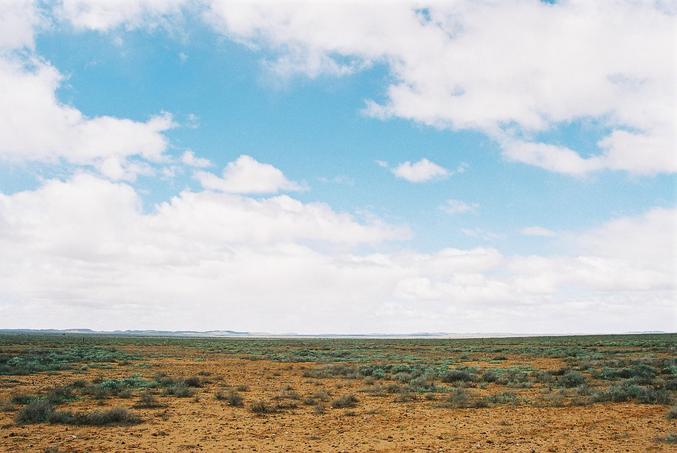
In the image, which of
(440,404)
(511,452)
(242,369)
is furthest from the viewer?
(242,369)

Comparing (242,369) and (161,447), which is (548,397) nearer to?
(161,447)

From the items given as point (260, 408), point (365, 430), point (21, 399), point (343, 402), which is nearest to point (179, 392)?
point (260, 408)

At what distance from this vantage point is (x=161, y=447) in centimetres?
1158

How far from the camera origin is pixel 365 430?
13289 millimetres

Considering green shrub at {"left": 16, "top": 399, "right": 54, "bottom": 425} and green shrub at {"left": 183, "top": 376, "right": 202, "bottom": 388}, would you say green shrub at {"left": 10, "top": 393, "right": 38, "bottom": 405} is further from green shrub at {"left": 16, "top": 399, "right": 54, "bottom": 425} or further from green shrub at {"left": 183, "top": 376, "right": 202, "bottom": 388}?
green shrub at {"left": 183, "top": 376, "right": 202, "bottom": 388}

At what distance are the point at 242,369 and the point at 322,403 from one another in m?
16.2

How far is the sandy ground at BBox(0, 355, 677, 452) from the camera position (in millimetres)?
11500

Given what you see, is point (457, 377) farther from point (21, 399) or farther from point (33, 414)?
point (21, 399)

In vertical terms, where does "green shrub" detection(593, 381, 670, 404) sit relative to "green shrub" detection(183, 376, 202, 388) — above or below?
above

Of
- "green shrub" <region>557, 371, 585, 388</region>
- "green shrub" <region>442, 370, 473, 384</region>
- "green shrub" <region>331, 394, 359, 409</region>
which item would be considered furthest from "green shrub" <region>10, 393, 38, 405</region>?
"green shrub" <region>557, 371, 585, 388</region>

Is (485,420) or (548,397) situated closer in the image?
(485,420)

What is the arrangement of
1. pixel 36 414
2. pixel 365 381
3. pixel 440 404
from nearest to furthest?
pixel 36 414 → pixel 440 404 → pixel 365 381

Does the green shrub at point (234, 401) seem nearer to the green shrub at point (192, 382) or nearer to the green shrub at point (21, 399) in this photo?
the green shrub at point (192, 382)

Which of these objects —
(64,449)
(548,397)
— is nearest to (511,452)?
(548,397)
